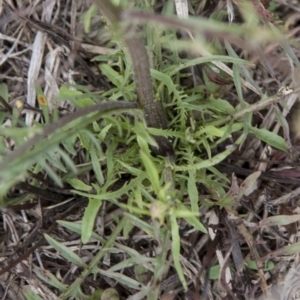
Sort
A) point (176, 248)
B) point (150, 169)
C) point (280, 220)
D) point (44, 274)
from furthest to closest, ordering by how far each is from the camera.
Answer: point (44, 274) < point (280, 220) < point (176, 248) < point (150, 169)

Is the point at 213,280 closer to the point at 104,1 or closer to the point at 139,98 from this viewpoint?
the point at 139,98

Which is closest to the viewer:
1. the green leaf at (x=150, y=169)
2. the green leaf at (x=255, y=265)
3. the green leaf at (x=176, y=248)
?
the green leaf at (x=150, y=169)

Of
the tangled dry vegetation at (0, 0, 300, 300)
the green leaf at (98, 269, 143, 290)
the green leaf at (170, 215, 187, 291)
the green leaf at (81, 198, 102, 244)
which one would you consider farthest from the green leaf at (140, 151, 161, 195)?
the green leaf at (98, 269, 143, 290)

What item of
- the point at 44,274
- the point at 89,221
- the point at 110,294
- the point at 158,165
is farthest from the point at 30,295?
the point at 158,165

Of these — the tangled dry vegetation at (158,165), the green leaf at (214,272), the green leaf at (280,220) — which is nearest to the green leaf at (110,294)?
the tangled dry vegetation at (158,165)

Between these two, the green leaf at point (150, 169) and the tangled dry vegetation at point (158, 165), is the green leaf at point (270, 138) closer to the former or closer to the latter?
the tangled dry vegetation at point (158, 165)

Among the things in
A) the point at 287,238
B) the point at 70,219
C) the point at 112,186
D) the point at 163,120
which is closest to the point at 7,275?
the point at 70,219

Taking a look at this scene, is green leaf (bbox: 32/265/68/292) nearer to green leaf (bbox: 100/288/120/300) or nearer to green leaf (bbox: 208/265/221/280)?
green leaf (bbox: 100/288/120/300)

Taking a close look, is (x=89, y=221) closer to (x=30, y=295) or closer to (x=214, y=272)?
(x=30, y=295)
